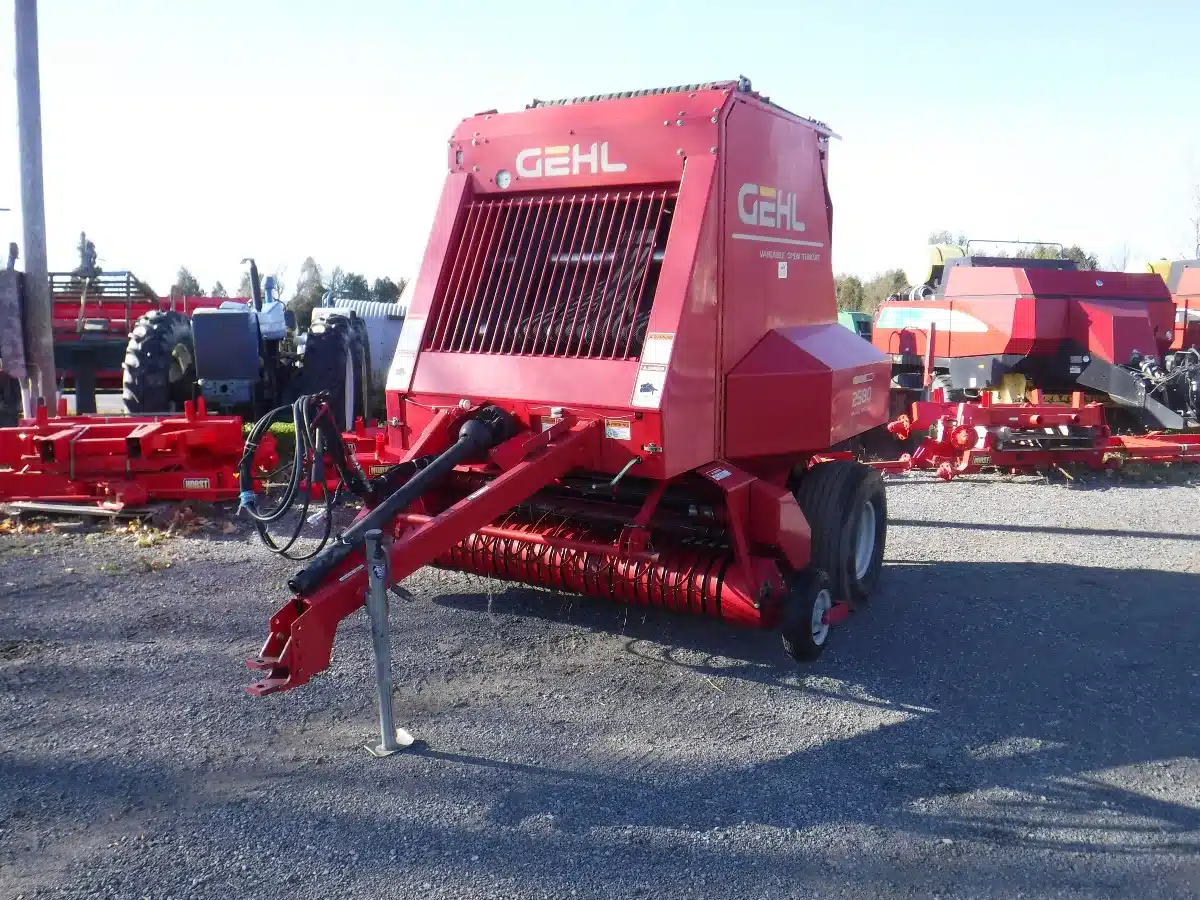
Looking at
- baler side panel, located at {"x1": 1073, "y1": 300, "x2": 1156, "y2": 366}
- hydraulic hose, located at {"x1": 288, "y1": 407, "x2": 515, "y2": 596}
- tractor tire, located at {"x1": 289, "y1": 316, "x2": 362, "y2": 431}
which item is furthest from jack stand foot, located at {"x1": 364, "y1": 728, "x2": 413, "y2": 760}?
baler side panel, located at {"x1": 1073, "y1": 300, "x2": 1156, "y2": 366}

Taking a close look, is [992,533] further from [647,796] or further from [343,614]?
[343,614]

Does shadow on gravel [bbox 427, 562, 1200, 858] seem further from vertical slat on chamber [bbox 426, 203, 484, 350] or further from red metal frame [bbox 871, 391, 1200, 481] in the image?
red metal frame [bbox 871, 391, 1200, 481]

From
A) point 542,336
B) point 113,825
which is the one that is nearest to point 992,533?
point 542,336

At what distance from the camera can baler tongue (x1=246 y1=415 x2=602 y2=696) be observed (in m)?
3.45

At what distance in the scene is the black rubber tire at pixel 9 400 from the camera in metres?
12.0

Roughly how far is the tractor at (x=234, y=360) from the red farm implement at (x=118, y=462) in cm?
169

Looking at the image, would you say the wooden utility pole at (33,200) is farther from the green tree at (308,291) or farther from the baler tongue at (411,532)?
the green tree at (308,291)

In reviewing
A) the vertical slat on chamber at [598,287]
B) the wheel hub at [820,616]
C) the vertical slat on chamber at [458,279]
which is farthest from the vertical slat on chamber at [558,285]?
the wheel hub at [820,616]

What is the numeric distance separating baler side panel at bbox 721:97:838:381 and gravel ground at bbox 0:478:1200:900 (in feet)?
5.64

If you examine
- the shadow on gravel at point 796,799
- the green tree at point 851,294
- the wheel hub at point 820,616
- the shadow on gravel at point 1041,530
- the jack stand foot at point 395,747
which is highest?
the green tree at point 851,294

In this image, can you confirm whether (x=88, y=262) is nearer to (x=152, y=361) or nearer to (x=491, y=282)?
(x=152, y=361)

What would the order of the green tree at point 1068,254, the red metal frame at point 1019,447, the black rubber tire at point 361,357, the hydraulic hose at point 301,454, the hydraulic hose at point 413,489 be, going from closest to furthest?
the hydraulic hose at point 413,489, the hydraulic hose at point 301,454, the red metal frame at point 1019,447, the black rubber tire at point 361,357, the green tree at point 1068,254

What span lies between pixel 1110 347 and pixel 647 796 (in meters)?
9.32

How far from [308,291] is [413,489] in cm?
2770
